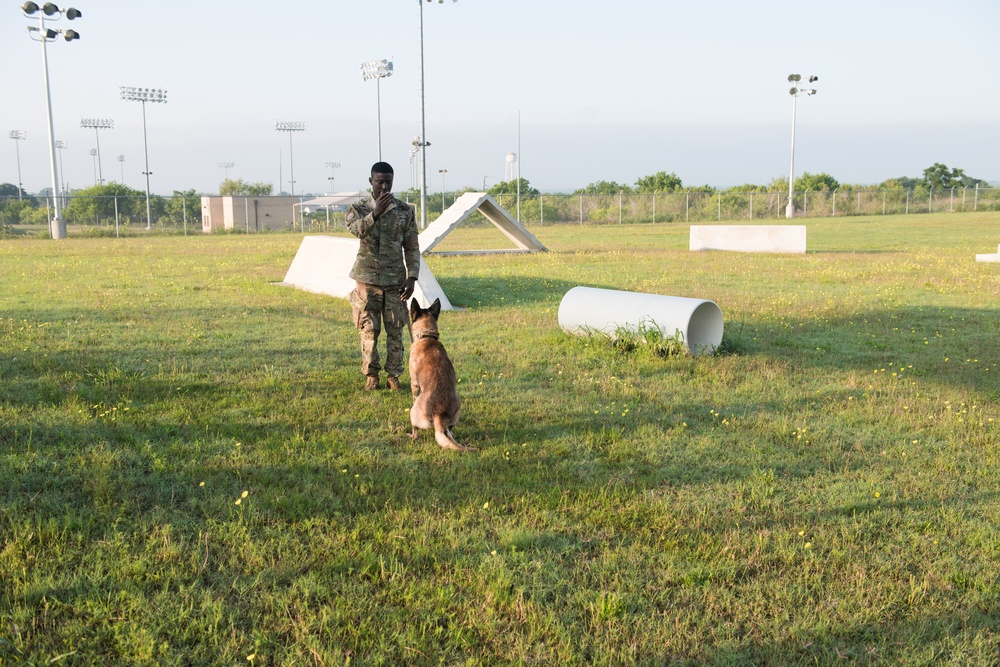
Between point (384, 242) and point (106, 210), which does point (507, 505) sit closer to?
point (384, 242)

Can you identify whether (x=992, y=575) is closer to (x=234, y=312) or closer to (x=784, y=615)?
(x=784, y=615)

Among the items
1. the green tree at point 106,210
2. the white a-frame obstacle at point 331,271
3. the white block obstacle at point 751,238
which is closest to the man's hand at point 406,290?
the white a-frame obstacle at point 331,271

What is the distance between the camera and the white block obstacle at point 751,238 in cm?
2420

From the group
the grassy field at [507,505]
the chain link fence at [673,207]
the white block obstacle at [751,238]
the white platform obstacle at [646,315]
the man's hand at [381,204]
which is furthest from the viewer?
the chain link fence at [673,207]

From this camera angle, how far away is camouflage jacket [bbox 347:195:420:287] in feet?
22.4

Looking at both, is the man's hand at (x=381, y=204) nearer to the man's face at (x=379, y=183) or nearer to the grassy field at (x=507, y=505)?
the man's face at (x=379, y=183)

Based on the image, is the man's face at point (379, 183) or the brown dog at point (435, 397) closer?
the brown dog at point (435, 397)

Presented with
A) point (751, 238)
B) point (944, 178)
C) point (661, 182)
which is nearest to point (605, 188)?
point (661, 182)

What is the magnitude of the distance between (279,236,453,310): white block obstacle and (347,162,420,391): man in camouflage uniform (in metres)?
4.87

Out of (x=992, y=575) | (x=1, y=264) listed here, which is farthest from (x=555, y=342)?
(x=1, y=264)

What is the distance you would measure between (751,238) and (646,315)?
17.6m

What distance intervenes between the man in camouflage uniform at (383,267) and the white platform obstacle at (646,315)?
311 centimetres

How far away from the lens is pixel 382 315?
23.7 ft

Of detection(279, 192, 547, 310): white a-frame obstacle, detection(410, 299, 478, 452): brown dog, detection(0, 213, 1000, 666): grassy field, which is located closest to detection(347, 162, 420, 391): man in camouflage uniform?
detection(0, 213, 1000, 666): grassy field
